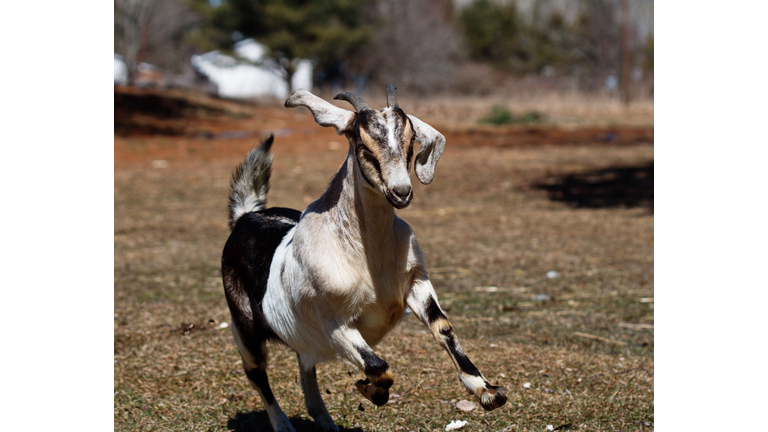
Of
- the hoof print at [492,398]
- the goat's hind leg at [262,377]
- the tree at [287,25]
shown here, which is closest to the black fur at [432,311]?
the hoof print at [492,398]

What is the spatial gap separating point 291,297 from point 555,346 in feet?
9.51

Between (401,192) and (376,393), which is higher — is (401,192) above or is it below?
above

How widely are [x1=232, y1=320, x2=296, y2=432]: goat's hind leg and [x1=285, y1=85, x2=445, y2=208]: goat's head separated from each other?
148cm

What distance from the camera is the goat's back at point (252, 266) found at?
12.7 ft

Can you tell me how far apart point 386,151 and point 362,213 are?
439mm

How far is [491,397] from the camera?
308 cm

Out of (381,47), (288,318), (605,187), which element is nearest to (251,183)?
(288,318)

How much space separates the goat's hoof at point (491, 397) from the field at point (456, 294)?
1.18 meters

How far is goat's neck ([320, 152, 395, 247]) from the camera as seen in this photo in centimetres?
321

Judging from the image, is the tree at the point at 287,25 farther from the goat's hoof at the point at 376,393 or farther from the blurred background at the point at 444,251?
the goat's hoof at the point at 376,393

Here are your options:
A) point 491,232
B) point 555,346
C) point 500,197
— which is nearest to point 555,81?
point 500,197

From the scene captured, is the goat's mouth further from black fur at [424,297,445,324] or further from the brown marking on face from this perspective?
black fur at [424,297,445,324]

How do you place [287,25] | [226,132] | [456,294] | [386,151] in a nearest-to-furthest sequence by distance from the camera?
[386,151] < [456,294] < [226,132] < [287,25]

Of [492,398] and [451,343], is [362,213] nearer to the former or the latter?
[451,343]
